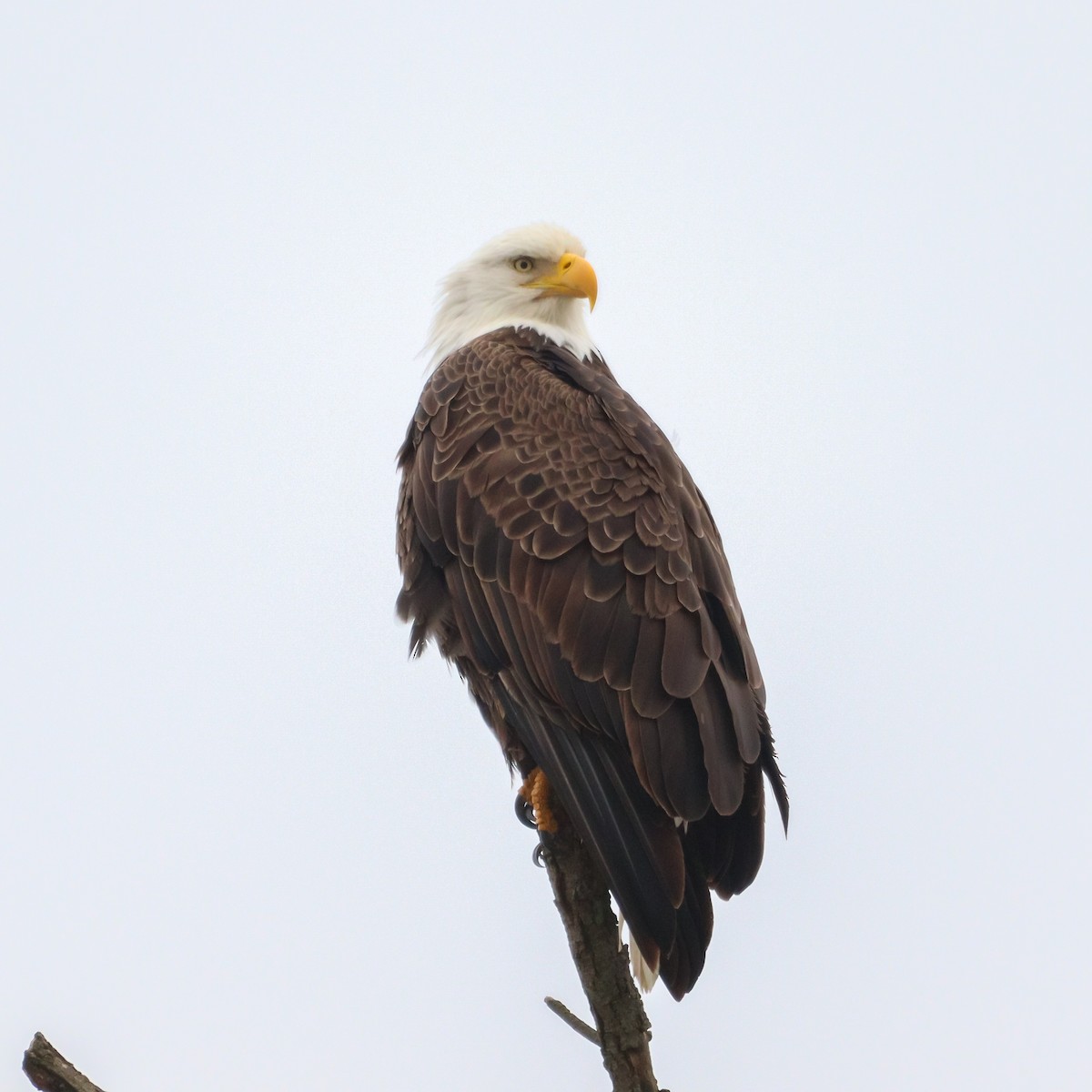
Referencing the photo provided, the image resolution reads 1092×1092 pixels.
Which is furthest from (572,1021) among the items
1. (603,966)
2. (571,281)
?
(571,281)

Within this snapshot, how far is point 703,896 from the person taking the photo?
15.4 feet

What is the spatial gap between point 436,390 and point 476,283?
3.77 feet

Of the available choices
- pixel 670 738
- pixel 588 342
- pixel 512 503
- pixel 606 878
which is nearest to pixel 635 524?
pixel 512 503

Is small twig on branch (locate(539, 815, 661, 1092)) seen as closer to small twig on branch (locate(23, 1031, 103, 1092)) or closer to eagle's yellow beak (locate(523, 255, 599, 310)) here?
small twig on branch (locate(23, 1031, 103, 1092))

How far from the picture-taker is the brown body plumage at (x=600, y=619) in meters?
4.63

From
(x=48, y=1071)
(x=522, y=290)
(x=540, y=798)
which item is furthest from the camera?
(x=522, y=290)

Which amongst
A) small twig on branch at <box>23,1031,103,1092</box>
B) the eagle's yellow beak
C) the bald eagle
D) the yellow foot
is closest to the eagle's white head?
the eagle's yellow beak

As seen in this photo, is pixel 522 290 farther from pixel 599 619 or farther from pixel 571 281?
pixel 599 619

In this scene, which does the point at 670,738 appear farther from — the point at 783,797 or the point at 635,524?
the point at 635,524

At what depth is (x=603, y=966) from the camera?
14.9ft

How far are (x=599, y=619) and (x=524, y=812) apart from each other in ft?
2.43

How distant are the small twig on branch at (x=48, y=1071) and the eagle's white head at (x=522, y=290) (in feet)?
12.5

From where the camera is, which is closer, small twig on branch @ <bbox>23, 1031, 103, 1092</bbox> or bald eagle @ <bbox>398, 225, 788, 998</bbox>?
small twig on branch @ <bbox>23, 1031, 103, 1092</bbox>

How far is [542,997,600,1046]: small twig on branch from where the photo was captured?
4.36m
